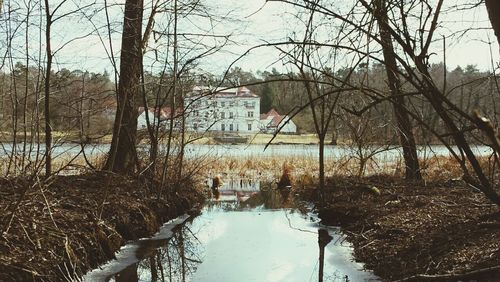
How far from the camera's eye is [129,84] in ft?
35.8

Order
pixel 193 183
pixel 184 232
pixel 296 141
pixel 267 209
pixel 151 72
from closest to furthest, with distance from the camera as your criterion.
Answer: pixel 184 232
pixel 151 72
pixel 267 209
pixel 193 183
pixel 296 141

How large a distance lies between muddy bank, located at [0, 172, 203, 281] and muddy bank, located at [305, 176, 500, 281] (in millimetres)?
3383

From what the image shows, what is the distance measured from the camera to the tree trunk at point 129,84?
11.3 meters

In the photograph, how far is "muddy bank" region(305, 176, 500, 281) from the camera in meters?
5.35

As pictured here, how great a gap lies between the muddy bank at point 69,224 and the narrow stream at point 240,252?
28cm

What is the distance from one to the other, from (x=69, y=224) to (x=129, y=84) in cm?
→ 452

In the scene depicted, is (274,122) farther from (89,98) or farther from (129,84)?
(89,98)

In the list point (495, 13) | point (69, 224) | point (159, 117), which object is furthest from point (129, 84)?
point (495, 13)

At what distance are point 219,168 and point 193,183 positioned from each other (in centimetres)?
740

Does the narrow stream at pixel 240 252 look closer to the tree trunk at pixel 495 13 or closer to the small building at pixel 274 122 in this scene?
the small building at pixel 274 122

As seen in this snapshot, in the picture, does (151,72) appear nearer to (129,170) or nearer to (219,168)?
(129,170)

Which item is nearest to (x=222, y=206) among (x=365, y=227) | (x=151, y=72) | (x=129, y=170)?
(x=129, y=170)

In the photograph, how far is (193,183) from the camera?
1517 cm

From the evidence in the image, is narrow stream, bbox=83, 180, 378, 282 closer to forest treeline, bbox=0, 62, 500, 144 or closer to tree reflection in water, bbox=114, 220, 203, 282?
tree reflection in water, bbox=114, 220, 203, 282
